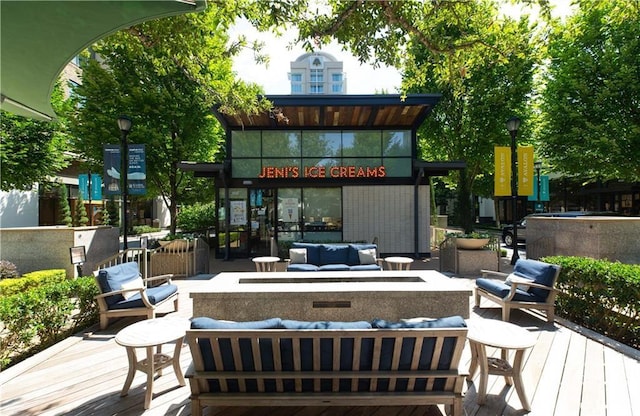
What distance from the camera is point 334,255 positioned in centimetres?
767

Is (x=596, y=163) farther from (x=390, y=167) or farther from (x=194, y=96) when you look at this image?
(x=194, y=96)

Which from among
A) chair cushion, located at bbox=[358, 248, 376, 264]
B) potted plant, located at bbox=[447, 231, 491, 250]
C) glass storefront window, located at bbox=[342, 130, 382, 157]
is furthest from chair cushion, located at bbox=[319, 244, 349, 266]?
glass storefront window, located at bbox=[342, 130, 382, 157]

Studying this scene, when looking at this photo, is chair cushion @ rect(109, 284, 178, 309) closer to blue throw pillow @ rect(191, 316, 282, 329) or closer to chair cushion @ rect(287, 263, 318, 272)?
chair cushion @ rect(287, 263, 318, 272)

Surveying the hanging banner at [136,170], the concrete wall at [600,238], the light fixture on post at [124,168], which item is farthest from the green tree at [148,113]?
the concrete wall at [600,238]

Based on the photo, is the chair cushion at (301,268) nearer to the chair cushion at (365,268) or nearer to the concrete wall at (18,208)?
the chair cushion at (365,268)

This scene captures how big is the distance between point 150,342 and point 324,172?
9664 millimetres

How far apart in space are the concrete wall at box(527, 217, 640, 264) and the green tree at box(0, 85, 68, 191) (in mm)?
18843

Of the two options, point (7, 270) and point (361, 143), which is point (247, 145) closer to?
point (361, 143)

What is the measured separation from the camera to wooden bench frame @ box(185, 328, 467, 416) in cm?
240

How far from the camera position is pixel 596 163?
13.0 metres

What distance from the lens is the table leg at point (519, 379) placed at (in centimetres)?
292

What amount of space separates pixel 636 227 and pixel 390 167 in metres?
7.20

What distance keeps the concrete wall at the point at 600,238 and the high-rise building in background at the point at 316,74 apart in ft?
206

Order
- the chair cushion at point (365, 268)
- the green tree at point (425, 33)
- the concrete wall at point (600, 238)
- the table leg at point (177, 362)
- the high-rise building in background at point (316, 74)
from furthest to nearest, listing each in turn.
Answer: the high-rise building in background at point (316, 74) < the concrete wall at point (600, 238) < the chair cushion at point (365, 268) < the green tree at point (425, 33) < the table leg at point (177, 362)
